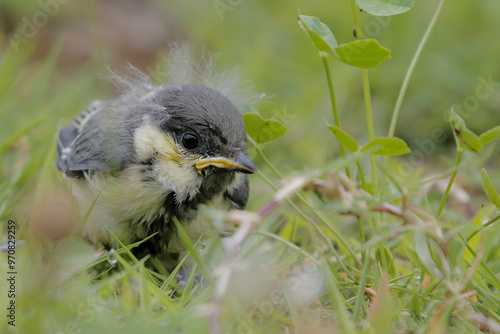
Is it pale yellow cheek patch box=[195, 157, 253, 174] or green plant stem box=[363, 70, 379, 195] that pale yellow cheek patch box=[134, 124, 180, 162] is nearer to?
pale yellow cheek patch box=[195, 157, 253, 174]

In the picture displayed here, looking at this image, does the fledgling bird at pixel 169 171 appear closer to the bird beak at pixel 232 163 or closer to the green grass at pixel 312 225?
the bird beak at pixel 232 163

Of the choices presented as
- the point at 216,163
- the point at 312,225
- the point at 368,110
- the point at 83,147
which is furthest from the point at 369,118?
the point at 83,147

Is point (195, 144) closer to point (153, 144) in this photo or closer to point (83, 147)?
point (153, 144)

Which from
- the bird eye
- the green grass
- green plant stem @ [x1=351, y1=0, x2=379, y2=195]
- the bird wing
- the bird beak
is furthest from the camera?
the bird wing

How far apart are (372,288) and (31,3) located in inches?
205

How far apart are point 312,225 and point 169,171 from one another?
61cm

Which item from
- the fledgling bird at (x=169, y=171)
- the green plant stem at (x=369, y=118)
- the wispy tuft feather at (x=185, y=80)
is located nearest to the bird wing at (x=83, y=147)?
the fledgling bird at (x=169, y=171)

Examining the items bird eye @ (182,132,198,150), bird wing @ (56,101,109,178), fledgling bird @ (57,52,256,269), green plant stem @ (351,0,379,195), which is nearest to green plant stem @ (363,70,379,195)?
green plant stem @ (351,0,379,195)

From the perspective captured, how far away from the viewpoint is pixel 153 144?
2535 mm

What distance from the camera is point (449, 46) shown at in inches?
199

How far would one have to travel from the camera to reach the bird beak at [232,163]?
2.36m

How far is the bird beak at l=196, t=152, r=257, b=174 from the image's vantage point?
236 cm

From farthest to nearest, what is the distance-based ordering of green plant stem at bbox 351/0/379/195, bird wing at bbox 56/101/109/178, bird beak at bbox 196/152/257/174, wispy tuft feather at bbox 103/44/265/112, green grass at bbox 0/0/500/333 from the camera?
wispy tuft feather at bbox 103/44/265/112, bird wing at bbox 56/101/109/178, bird beak at bbox 196/152/257/174, green plant stem at bbox 351/0/379/195, green grass at bbox 0/0/500/333

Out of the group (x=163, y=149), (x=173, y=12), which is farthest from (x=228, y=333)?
(x=173, y=12)
